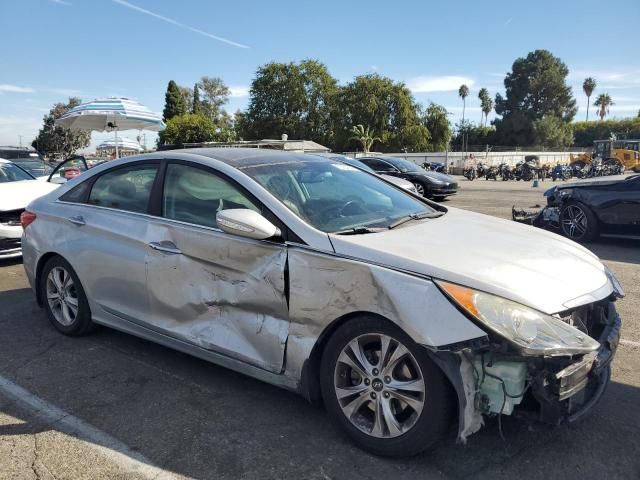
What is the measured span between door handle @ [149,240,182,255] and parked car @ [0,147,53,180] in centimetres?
1153

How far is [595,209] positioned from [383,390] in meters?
7.25

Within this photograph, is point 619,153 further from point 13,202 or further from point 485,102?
point 485,102

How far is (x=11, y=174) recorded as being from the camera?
345 inches

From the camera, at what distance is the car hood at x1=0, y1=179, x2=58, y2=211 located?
7320mm

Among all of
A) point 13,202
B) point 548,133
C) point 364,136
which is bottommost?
point 13,202

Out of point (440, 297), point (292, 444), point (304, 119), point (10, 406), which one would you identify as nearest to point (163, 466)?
point (292, 444)

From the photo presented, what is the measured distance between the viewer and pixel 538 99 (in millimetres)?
87438

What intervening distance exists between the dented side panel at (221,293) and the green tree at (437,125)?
2727 inches

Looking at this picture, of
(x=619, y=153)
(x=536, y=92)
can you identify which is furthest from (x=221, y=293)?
(x=536, y=92)

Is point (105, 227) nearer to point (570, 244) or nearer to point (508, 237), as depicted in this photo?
point (508, 237)

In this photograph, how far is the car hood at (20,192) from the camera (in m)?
7.32

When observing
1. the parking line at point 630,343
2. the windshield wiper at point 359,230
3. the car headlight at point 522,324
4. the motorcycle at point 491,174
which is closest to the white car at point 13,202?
the windshield wiper at point 359,230

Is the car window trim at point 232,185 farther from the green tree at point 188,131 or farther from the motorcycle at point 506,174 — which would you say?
the green tree at point 188,131

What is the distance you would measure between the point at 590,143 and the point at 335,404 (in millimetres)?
100123
